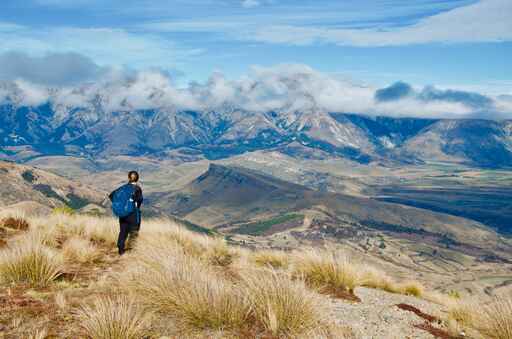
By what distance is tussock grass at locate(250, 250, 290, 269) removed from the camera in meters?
17.8

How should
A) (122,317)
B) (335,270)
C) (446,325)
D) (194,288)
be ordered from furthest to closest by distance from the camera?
1. (335,270)
2. (446,325)
3. (194,288)
4. (122,317)

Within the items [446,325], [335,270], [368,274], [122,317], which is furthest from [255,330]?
[368,274]

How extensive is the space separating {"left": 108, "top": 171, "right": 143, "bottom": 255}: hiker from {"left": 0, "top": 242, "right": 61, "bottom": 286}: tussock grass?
3955mm

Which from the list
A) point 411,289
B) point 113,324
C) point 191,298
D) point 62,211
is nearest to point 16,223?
point 62,211

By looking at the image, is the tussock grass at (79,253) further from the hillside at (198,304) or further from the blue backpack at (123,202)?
the blue backpack at (123,202)

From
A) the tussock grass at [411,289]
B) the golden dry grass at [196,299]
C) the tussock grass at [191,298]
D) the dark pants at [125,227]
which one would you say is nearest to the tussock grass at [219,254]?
the golden dry grass at [196,299]

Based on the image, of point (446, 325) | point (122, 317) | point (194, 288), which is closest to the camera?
point (122, 317)

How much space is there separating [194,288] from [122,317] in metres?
1.82

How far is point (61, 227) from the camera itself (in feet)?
66.0

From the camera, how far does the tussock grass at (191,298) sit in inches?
346

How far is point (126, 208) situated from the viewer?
16.2m

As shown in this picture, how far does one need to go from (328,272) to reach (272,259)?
402 centimetres

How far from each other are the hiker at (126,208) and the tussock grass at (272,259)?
519 centimetres

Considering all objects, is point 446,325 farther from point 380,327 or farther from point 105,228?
point 105,228
